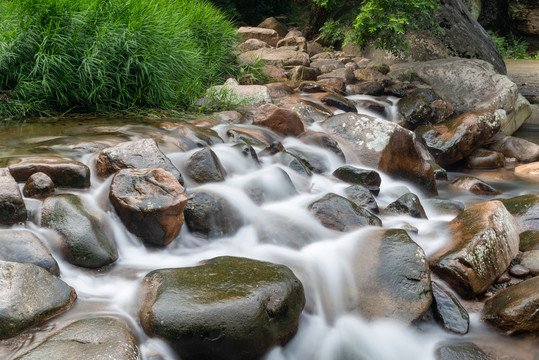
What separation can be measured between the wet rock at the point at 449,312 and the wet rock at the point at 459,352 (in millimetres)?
115

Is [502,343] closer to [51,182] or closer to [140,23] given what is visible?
[51,182]

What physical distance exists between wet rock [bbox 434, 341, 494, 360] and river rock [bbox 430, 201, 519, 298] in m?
0.46

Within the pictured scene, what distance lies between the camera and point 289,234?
3219 mm

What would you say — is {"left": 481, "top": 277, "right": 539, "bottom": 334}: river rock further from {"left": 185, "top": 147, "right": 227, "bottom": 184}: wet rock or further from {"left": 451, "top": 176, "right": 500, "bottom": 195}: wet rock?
{"left": 451, "top": 176, "right": 500, "bottom": 195}: wet rock

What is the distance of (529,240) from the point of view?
3453 millimetres

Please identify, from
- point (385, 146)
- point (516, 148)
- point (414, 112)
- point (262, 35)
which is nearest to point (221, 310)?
point (385, 146)

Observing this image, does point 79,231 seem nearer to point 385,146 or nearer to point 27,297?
point 27,297

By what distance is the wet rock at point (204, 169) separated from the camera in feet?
11.7

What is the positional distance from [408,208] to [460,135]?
98.6 inches

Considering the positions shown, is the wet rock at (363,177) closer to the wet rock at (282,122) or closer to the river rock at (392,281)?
the wet rock at (282,122)

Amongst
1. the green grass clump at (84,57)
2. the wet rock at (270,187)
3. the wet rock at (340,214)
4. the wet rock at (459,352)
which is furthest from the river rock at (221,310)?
the green grass clump at (84,57)

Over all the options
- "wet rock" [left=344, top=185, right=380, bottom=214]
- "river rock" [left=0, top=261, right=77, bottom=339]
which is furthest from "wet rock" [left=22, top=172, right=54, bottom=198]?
"wet rock" [left=344, top=185, right=380, bottom=214]

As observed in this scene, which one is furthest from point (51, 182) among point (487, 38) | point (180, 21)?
point (487, 38)

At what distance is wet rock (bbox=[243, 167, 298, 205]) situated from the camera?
3.61 meters
